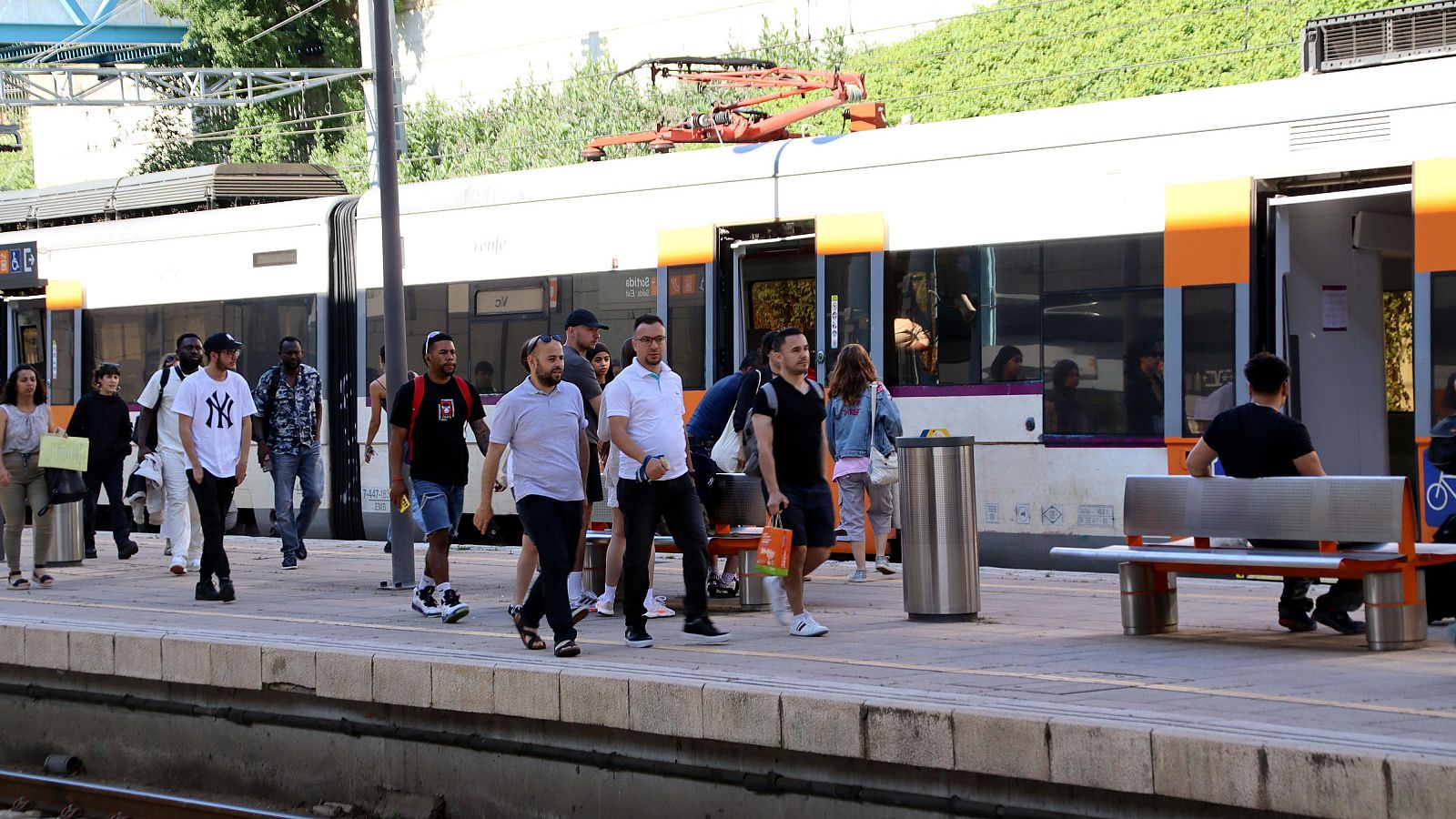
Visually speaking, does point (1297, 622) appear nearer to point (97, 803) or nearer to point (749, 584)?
point (749, 584)

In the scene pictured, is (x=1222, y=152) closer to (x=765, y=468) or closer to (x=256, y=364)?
(x=765, y=468)

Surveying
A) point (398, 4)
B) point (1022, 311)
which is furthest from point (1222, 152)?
point (398, 4)

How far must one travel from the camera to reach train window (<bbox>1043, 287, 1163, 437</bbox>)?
12367 mm

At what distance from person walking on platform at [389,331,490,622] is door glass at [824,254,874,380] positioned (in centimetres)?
412

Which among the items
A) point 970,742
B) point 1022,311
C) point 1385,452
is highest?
point 1022,311

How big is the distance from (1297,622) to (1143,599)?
31.9 inches

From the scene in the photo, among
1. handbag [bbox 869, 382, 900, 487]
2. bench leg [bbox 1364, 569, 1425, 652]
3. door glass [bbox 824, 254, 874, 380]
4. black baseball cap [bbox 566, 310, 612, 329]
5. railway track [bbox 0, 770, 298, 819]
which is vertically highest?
door glass [bbox 824, 254, 874, 380]

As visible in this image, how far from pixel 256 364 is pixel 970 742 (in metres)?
13.9

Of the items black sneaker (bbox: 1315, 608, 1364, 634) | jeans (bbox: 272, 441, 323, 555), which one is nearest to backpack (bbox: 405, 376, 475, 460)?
jeans (bbox: 272, 441, 323, 555)

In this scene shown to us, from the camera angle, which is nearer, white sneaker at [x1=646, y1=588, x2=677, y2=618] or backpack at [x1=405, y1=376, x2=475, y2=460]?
white sneaker at [x1=646, y1=588, x2=677, y2=618]

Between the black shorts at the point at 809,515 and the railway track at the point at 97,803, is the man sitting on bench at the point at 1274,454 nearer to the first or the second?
the black shorts at the point at 809,515

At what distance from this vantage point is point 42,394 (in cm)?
1357

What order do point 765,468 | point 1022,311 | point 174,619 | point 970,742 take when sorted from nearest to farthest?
point 970,742 → point 765,468 → point 174,619 → point 1022,311

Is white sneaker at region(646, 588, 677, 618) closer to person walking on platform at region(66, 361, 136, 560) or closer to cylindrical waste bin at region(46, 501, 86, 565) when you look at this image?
cylindrical waste bin at region(46, 501, 86, 565)
